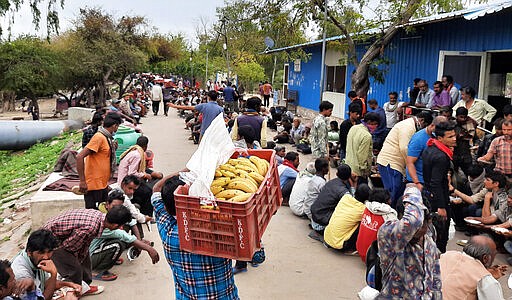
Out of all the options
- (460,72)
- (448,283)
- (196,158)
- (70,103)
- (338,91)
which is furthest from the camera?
(70,103)

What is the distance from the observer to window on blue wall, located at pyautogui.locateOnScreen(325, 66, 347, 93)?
17812 mm

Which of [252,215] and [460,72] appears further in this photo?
[460,72]

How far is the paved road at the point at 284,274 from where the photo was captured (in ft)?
16.3

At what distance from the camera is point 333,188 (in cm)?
629

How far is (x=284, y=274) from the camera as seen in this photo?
543cm

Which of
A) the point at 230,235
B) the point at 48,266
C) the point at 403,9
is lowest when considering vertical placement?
the point at 48,266

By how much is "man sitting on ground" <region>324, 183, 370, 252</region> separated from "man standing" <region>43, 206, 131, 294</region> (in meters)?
2.49

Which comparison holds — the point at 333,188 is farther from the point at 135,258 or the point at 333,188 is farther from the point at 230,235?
the point at 230,235

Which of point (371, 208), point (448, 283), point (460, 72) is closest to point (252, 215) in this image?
point (448, 283)

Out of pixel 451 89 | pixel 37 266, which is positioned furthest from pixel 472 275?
pixel 451 89

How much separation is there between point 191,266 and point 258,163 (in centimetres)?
101

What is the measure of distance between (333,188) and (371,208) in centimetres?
132

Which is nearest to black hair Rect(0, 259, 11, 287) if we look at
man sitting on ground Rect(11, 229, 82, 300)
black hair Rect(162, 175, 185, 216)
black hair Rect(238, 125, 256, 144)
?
man sitting on ground Rect(11, 229, 82, 300)

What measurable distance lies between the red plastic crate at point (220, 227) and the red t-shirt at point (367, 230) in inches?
103
